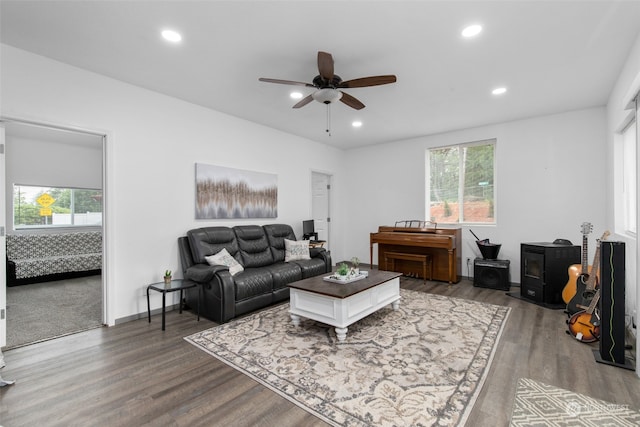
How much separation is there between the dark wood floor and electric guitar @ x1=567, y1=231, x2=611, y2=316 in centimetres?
38

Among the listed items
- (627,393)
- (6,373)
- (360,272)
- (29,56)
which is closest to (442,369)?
(627,393)

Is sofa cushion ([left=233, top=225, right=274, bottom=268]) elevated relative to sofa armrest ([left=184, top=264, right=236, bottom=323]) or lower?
elevated

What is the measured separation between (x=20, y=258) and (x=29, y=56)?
13.1ft

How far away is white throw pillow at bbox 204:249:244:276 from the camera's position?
3.68 m

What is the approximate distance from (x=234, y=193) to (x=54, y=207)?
14.9 feet

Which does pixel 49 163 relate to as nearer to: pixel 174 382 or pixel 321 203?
pixel 321 203

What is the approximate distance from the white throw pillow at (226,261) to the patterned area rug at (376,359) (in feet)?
2.07

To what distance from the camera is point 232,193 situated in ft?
15.0

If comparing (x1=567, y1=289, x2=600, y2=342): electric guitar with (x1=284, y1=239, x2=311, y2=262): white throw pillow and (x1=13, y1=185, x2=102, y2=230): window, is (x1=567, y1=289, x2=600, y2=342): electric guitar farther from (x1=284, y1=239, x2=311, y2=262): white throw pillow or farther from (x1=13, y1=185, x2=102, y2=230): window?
(x1=13, y1=185, x2=102, y2=230): window

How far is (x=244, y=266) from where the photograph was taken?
4.17 metres

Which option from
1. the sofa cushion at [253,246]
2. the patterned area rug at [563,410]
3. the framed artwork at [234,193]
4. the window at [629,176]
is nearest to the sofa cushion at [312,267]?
the sofa cushion at [253,246]

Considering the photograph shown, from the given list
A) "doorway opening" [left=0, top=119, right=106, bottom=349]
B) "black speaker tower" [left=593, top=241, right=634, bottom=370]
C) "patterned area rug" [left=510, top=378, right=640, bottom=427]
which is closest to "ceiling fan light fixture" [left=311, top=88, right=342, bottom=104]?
"black speaker tower" [left=593, top=241, right=634, bottom=370]

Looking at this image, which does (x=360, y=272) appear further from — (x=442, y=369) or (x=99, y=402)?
(x=99, y=402)

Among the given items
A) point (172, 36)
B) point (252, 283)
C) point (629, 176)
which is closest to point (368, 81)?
point (172, 36)
